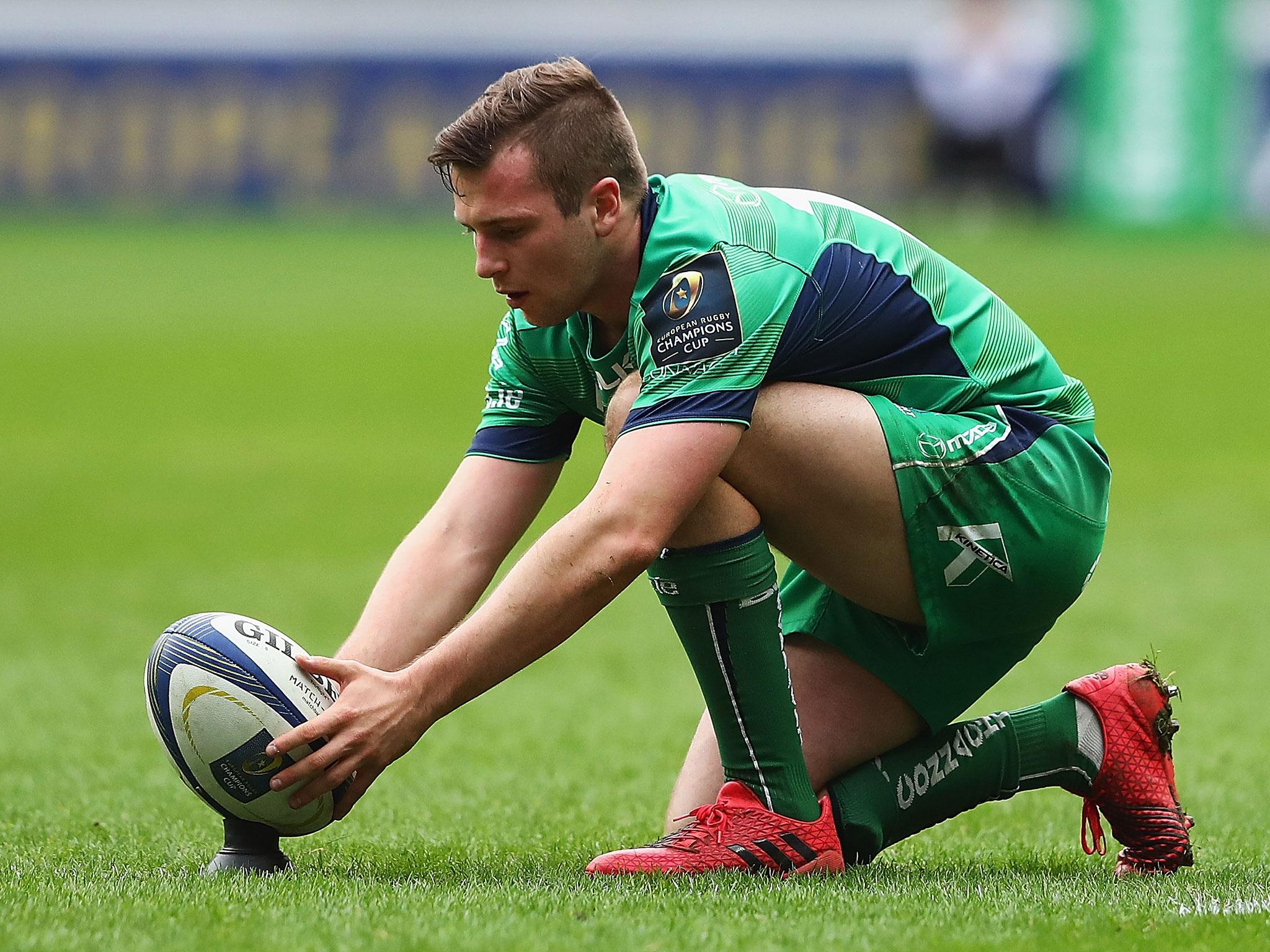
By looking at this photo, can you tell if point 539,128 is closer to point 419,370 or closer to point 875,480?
point 875,480

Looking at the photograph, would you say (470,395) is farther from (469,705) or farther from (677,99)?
(677,99)

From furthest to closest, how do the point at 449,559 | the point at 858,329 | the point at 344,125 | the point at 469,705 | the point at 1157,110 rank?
the point at 344,125
the point at 1157,110
the point at 469,705
the point at 449,559
the point at 858,329

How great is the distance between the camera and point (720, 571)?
3262 mm

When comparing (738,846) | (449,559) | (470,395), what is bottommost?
(470,395)

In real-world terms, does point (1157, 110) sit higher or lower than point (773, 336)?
lower

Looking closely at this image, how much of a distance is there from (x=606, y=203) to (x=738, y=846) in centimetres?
121

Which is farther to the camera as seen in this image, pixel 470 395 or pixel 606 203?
pixel 470 395

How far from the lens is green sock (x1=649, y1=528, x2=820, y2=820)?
3.27 metres

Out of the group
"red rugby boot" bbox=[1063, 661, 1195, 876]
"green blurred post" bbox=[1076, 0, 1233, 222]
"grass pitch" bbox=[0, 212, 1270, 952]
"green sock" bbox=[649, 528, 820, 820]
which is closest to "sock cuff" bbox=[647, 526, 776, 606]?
"green sock" bbox=[649, 528, 820, 820]

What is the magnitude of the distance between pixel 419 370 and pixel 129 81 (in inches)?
526

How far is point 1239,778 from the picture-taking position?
181 inches

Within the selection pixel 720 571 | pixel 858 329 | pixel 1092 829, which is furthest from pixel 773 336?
pixel 1092 829

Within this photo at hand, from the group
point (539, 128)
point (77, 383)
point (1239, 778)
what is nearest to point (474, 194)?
point (539, 128)

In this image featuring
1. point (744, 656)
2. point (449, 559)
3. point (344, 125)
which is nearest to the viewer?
point (744, 656)
